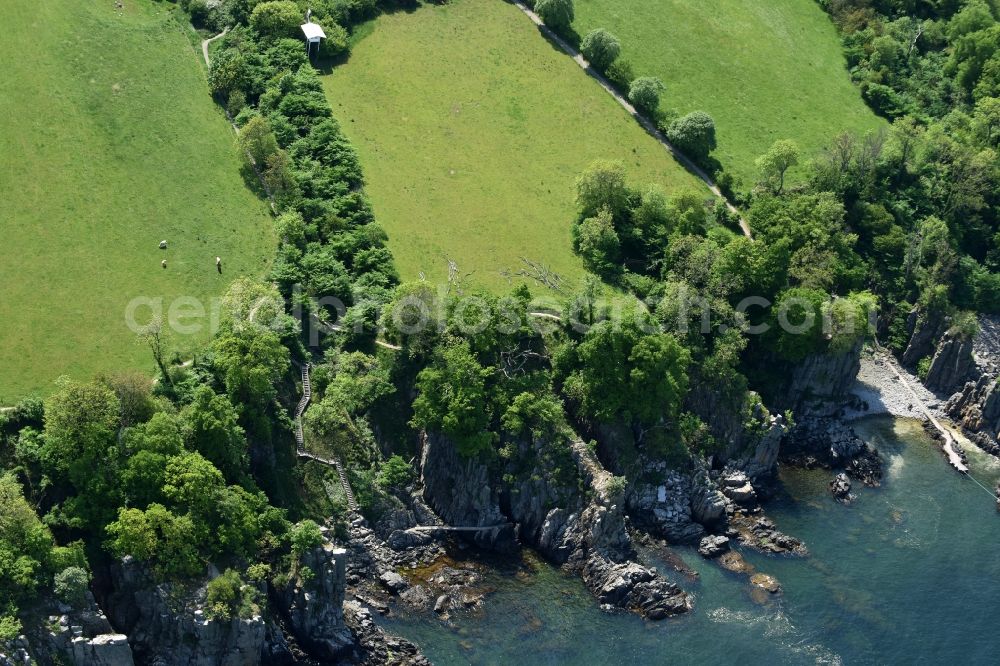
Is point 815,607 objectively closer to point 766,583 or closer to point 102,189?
point 766,583

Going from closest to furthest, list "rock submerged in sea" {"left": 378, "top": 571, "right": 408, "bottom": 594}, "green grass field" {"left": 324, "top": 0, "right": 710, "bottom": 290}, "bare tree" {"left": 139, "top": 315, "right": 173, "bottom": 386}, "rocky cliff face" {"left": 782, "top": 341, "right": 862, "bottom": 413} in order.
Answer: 1. "rock submerged in sea" {"left": 378, "top": 571, "right": 408, "bottom": 594}
2. "bare tree" {"left": 139, "top": 315, "right": 173, "bottom": 386}
3. "rocky cliff face" {"left": 782, "top": 341, "right": 862, "bottom": 413}
4. "green grass field" {"left": 324, "top": 0, "right": 710, "bottom": 290}

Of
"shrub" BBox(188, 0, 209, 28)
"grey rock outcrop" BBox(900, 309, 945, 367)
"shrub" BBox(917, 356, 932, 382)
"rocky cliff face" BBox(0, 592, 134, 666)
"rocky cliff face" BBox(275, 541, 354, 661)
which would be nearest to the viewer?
"rocky cliff face" BBox(0, 592, 134, 666)

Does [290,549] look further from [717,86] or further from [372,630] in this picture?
[717,86]

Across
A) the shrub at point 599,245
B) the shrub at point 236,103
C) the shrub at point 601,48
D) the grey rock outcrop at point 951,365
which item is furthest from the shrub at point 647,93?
the shrub at point 236,103

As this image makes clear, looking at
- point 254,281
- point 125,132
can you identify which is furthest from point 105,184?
point 254,281

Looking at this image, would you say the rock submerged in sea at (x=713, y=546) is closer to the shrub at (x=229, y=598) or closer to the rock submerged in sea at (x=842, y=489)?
the rock submerged in sea at (x=842, y=489)

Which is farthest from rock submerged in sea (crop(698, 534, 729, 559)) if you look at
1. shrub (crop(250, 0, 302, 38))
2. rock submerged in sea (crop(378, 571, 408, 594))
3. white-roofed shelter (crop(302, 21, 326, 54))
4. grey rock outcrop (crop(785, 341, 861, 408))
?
shrub (crop(250, 0, 302, 38))

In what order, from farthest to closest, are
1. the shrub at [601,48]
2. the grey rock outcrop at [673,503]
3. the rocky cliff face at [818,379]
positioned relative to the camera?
1. the shrub at [601,48]
2. the rocky cliff face at [818,379]
3. the grey rock outcrop at [673,503]

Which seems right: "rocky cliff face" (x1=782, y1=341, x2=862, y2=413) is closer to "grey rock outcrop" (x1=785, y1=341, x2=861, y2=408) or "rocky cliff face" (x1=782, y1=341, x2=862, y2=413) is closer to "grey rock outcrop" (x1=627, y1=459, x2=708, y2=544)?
"grey rock outcrop" (x1=785, y1=341, x2=861, y2=408)
